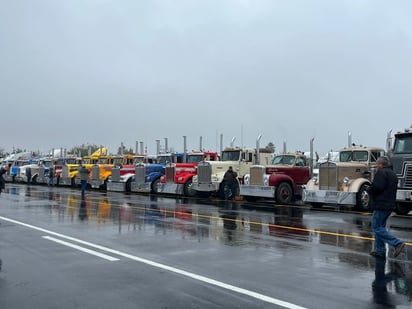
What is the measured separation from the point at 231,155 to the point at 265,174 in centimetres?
302

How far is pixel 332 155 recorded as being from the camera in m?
19.3

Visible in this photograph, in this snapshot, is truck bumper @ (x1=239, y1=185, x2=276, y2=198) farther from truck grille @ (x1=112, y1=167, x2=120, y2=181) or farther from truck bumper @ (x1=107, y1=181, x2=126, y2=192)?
truck grille @ (x1=112, y1=167, x2=120, y2=181)

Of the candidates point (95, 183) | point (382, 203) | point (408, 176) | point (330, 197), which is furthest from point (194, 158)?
point (382, 203)

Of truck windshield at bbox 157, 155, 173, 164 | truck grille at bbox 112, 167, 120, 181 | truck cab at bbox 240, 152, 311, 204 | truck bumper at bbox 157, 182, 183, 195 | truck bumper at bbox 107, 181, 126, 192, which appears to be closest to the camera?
truck cab at bbox 240, 152, 311, 204

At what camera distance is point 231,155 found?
2255cm

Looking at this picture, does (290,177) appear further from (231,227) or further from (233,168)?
→ (231,227)

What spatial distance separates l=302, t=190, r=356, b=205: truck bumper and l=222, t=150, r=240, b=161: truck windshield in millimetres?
5140

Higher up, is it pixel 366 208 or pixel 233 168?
pixel 233 168

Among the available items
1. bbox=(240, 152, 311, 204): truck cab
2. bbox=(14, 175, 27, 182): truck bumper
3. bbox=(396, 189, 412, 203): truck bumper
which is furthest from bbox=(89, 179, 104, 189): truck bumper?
bbox=(396, 189, 412, 203): truck bumper

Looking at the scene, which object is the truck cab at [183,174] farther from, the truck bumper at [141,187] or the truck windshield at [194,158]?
the truck bumper at [141,187]

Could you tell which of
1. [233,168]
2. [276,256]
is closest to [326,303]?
[276,256]

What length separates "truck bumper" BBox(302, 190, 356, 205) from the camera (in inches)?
647

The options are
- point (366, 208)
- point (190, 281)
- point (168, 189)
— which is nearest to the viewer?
point (190, 281)

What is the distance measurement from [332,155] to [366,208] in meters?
3.19
